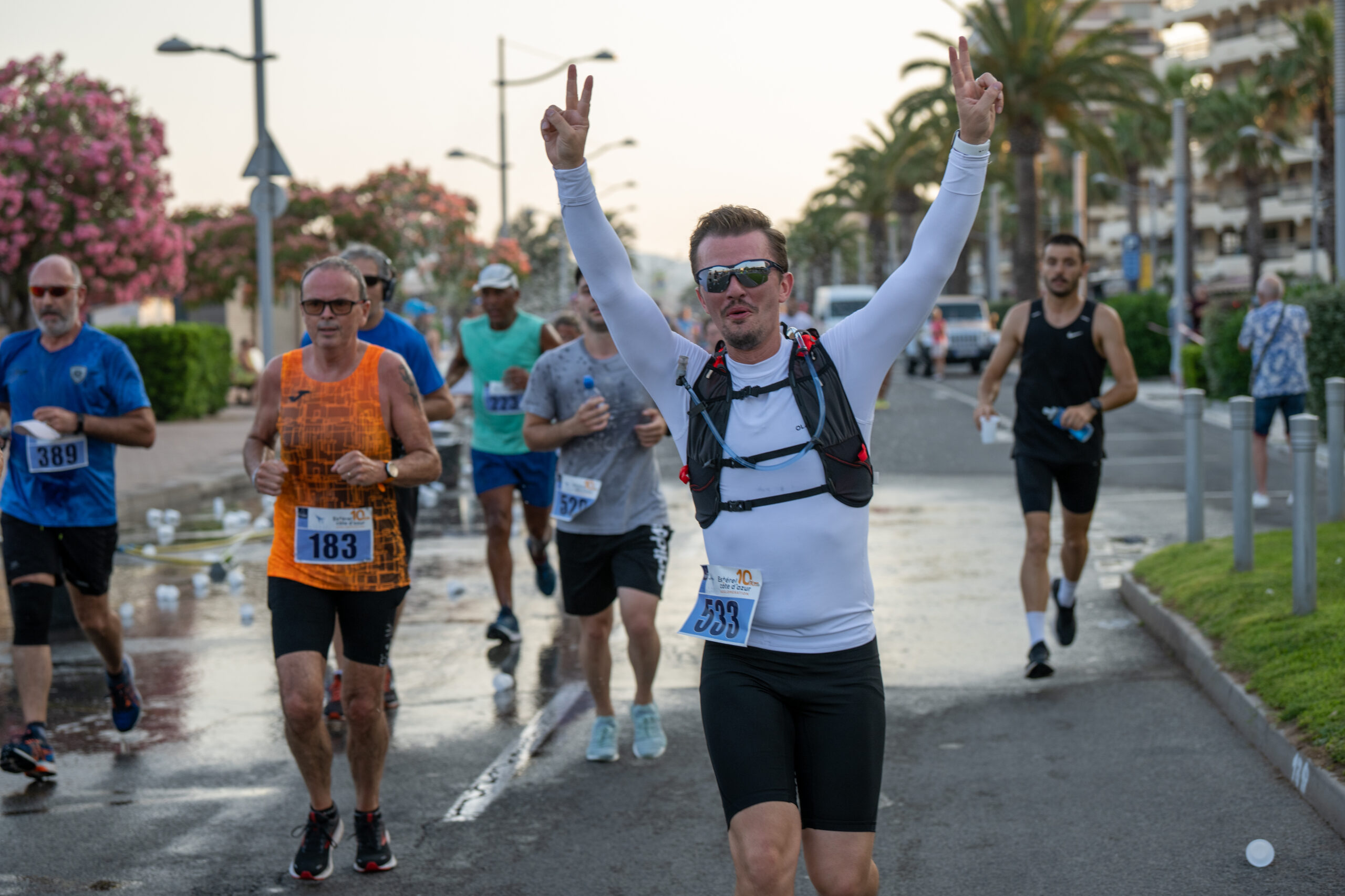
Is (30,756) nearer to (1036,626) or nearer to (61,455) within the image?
(61,455)

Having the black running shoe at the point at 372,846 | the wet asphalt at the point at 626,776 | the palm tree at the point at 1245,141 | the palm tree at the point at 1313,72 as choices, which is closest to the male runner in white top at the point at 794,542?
the wet asphalt at the point at 626,776

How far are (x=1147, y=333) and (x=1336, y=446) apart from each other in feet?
84.1

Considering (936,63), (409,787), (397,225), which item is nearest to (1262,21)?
(936,63)

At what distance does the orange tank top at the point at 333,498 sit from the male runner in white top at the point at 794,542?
1.63 m

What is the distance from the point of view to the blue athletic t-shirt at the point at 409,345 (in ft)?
21.2

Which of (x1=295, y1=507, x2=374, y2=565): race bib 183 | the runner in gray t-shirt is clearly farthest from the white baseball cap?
(x1=295, y1=507, x2=374, y2=565): race bib 183

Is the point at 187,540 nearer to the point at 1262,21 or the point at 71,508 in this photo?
the point at 71,508

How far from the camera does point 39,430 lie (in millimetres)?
5902

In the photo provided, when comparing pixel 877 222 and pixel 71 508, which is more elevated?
pixel 877 222

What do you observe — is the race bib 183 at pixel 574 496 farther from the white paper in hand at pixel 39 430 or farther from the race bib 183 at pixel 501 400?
the race bib 183 at pixel 501 400

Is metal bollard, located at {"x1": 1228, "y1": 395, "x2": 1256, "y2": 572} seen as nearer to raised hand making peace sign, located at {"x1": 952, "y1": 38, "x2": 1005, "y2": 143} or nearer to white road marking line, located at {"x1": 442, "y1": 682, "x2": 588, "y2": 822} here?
white road marking line, located at {"x1": 442, "y1": 682, "x2": 588, "y2": 822}

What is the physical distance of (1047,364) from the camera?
7.38 meters

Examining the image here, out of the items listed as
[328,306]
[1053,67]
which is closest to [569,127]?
[328,306]

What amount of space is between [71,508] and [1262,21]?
90.1 meters
